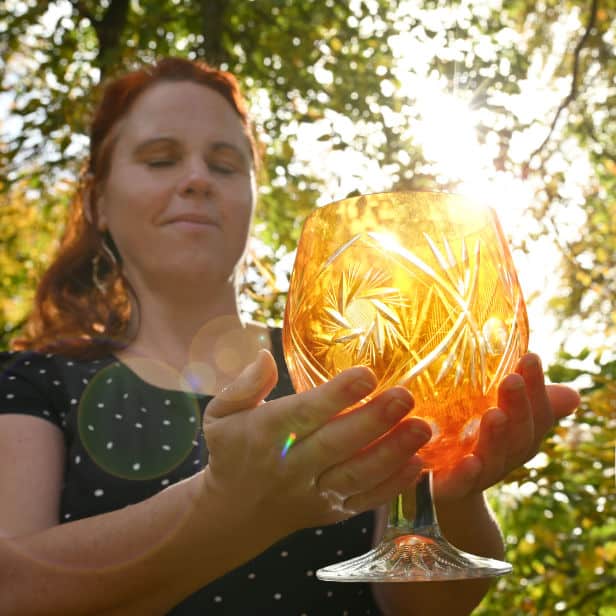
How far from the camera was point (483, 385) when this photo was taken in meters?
1.03

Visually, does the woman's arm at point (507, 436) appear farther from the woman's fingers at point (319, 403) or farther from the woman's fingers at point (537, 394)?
the woman's fingers at point (319, 403)

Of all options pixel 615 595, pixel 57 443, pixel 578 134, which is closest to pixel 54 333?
pixel 57 443

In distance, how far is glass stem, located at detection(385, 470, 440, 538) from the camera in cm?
106

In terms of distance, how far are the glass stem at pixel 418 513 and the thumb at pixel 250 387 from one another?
25 cm

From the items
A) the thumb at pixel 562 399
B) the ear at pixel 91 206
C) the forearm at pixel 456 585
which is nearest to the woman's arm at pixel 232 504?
the thumb at pixel 562 399

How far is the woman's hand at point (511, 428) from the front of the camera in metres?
1.04

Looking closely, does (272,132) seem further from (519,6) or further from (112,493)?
(112,493)

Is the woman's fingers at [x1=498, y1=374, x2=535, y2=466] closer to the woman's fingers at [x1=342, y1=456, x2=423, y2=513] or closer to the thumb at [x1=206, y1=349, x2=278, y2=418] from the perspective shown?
the woman's fingers at [x1=342, y1=456, x2=423, y2=513]

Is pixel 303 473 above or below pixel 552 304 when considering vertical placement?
above

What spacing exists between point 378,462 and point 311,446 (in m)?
0.09

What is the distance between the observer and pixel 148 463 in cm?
231

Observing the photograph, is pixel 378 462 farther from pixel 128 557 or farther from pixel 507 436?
pixel 128 557

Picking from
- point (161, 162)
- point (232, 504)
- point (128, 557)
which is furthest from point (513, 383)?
point (161, 162)

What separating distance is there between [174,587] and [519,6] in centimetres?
622
